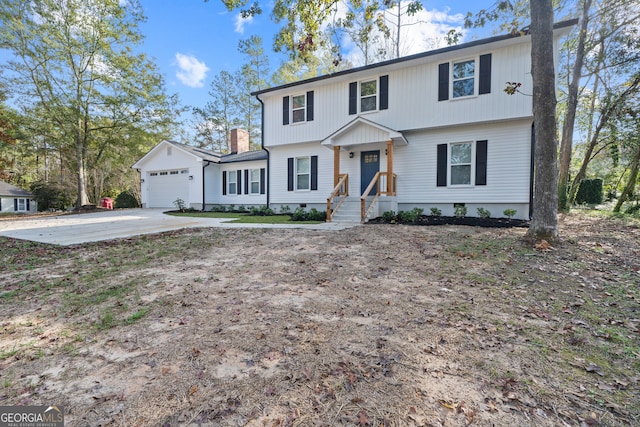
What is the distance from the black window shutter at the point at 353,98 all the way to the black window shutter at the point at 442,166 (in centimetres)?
389

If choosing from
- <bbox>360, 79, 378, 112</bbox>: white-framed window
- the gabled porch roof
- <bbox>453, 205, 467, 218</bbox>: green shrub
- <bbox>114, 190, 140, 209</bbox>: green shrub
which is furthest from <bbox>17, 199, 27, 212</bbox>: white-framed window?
<bbox>453, 205, 467, 218</bbox>: green shrub

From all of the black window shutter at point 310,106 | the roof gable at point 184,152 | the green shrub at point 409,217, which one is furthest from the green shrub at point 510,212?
the roof gable at point 184,152

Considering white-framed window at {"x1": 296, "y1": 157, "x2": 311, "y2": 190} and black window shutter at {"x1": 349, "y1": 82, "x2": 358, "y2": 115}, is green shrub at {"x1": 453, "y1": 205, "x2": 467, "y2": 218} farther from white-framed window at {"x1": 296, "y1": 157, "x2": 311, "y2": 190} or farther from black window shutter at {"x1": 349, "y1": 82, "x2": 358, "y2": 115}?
white-framed window at {"x1": 296, "y1": 157, "x2": 311, "y2": 190}

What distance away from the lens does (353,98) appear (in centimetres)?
1258

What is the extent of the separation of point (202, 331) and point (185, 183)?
17615 millimetres

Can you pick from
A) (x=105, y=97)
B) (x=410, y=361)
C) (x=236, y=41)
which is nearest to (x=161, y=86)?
(x=105, y=97)

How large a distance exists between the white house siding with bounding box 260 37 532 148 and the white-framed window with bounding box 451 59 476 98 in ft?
0.73

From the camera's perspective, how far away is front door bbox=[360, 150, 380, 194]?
40.5ft

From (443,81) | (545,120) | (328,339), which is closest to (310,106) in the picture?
(443,81)

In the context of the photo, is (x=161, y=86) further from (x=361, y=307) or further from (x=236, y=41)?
(x=361, y=307)

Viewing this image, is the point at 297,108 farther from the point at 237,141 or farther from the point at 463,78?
the point at 237,141

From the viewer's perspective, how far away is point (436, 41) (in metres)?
16.9

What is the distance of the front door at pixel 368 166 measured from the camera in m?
Answer: 12.3

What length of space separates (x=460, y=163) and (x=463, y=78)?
3.05 metres
